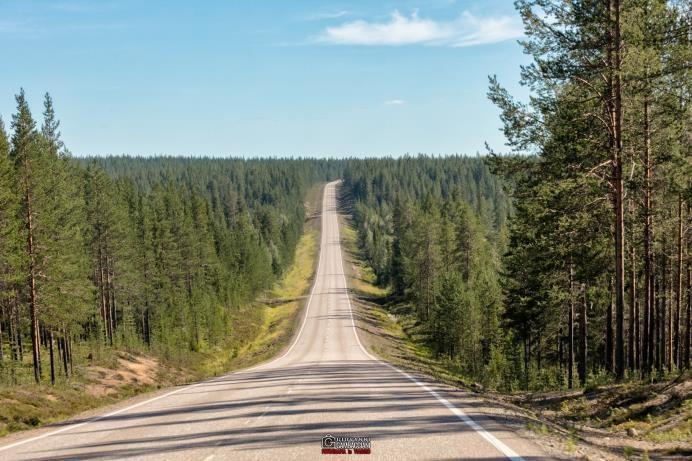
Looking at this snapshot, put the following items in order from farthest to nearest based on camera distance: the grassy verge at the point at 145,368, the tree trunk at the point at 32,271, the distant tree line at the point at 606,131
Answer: the tree trunk at the point at 32,271 → the grassy verge at the point at 145,368 → the distant tree line at the point at 606,131

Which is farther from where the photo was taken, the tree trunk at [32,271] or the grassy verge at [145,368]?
the tree trunk at [32,271]

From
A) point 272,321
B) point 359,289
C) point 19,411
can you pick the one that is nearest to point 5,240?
point 19,411

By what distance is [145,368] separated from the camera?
1690 inches

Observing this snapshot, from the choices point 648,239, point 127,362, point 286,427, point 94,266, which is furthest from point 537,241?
point 94,266

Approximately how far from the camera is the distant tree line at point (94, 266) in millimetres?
29484

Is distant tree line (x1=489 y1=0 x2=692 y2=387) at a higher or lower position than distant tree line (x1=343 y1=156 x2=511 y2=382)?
higher

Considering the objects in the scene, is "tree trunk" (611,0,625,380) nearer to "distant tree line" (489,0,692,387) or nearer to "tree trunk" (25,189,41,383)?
"distant tree line" (489,0,692,387)

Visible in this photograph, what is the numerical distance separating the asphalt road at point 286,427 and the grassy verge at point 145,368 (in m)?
3.95

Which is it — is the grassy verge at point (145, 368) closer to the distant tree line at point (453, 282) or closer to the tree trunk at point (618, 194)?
the distant tree line at point (453, 282)

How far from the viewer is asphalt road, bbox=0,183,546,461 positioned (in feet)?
28.1

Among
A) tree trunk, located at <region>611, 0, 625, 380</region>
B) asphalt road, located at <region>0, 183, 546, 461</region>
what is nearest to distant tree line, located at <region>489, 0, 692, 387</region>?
tree trunk, located at <region>611, 0, 625, 380</region>

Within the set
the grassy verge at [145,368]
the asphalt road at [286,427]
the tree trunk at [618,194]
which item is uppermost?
the tree trunk at [618,194]

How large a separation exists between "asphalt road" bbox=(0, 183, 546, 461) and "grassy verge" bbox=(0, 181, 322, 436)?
3945 millimetres

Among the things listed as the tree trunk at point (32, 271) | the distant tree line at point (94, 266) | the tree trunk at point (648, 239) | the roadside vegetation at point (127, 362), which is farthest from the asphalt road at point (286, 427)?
the distant tree line at point (94, 266)
